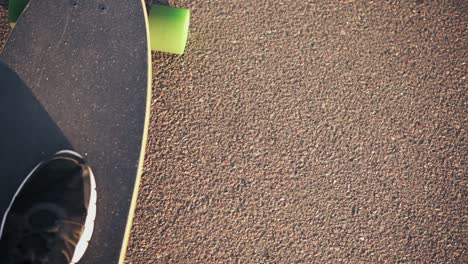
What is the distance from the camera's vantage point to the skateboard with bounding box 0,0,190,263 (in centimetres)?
187

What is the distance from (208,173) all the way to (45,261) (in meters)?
0.86

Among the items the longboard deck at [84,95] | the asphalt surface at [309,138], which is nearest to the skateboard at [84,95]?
the longboard deck at [84,95]

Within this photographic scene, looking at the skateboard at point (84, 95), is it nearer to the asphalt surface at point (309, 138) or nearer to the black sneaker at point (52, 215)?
the black sneaker at point (52, 215)

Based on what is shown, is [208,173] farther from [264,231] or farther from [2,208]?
[2,208]

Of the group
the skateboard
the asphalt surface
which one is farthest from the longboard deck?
the asphalt surface

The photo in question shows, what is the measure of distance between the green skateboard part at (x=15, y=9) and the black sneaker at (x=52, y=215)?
740 millimetres

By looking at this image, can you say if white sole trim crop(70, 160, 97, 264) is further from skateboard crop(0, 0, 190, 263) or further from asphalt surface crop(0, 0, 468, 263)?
asphalt surface crop(0, 0, 468, 263)

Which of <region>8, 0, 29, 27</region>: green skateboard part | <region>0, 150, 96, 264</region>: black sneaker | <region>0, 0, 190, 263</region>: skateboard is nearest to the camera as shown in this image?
<region>0, 150, 96, 264</region>: black sneaker

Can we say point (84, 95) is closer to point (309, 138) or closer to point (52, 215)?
point (52, 215)

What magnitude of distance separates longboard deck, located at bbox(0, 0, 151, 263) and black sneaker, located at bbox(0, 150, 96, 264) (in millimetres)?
53

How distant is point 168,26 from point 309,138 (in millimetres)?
945

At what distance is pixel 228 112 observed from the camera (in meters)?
2.09

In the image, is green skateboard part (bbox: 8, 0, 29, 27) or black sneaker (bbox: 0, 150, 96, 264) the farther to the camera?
green skateboard part (bbox: 8, 0, 29, 27)

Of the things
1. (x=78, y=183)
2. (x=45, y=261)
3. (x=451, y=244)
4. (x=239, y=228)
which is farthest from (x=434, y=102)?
(x=45, y=261)
